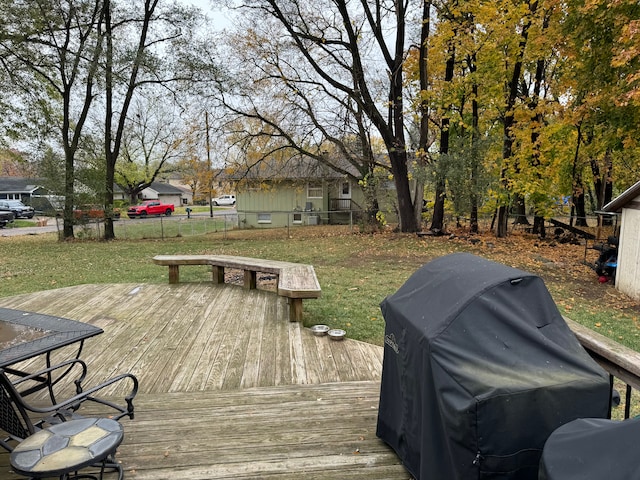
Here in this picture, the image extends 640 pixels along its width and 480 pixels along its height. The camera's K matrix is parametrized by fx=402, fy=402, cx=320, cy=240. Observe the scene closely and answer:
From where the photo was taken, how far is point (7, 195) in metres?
46.2

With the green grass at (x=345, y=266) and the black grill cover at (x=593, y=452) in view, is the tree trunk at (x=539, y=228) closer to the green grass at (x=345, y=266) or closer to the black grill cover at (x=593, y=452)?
the green grass at (x=345, y=266)

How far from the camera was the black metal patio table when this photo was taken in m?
2.33

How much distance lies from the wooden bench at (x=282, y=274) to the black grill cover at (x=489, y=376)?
8.28 feet

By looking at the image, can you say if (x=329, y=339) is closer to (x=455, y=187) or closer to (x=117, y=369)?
(x=117, y=369)

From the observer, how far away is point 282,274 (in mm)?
5352

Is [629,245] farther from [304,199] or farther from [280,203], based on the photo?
[280,203]

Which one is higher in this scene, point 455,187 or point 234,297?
point 455,187

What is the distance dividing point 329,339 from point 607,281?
7119mm

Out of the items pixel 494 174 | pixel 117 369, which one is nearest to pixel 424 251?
pixel 494 174

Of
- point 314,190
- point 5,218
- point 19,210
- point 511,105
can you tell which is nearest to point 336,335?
point 511,105

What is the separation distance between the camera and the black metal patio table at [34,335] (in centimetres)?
233

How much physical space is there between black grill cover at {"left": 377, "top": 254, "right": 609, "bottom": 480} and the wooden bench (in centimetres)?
252

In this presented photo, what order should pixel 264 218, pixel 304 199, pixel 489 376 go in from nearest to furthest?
pixel 489 376
pixel 304 199
pixel 264 218

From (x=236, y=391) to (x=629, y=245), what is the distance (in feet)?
25.4
